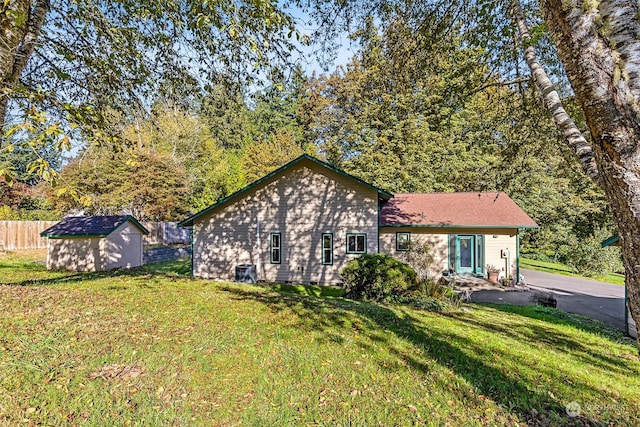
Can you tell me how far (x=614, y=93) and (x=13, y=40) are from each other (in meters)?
6.95

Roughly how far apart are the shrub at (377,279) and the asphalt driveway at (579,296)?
3.77 metres

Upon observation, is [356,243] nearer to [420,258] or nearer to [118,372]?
[420,258]

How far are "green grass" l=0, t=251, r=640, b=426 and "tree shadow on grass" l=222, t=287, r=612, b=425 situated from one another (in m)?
0.02

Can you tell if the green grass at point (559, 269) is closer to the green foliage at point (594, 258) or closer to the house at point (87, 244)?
the green foliage at point (594, 258)

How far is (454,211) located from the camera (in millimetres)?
16359

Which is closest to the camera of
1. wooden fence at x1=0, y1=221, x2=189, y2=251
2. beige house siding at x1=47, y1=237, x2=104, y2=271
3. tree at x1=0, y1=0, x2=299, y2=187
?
tree at x1=0, y1=0, x2=299, y2=187

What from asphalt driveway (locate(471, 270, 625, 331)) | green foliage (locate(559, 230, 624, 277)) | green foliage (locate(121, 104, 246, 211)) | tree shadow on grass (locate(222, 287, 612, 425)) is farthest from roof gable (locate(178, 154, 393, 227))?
green foliage (locate(121, 104, 246, 211))

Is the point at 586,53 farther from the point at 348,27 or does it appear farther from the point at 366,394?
the point at 348,27

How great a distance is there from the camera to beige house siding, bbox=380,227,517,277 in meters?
15.1

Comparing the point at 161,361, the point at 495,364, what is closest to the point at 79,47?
the point at 161,361

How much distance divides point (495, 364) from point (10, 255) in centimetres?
2571

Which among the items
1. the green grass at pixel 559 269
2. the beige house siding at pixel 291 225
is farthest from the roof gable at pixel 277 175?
the green grass at pixel 559 269

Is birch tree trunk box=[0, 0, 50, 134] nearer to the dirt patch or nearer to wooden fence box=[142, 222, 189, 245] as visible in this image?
the dirt patch

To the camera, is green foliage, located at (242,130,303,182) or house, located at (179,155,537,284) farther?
green foliage, located at (242,130,303,182)
